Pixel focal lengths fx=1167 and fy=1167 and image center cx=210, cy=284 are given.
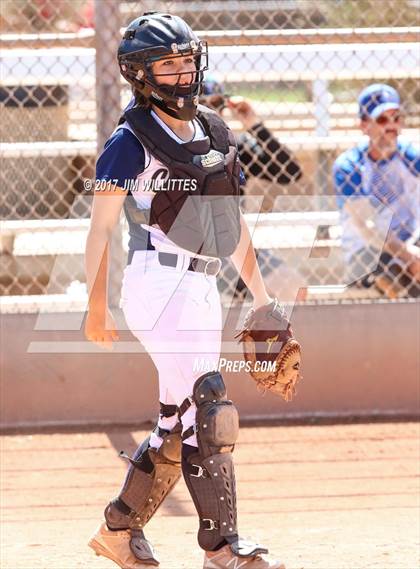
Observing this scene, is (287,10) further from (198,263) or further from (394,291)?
(198,263)

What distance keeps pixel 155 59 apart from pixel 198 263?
→ 0.69m

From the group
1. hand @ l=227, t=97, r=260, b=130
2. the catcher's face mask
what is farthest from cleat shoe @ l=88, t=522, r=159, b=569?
hand @ l=227, t=97, r=260, b=130

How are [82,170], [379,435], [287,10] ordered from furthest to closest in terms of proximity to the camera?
1. [287,10]
2. [82,170]
3. [379,435]

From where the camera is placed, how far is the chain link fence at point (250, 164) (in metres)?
6.93

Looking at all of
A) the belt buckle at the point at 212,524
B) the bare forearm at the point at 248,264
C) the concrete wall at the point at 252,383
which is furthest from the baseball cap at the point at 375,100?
the belt buckle at the point at 212,524

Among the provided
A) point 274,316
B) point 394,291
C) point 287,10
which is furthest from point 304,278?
point 274,316

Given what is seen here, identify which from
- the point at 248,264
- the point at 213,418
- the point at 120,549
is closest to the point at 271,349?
the point at 248,264

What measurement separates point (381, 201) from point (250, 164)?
83cm

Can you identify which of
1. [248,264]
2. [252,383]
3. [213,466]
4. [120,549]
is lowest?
[252,383]

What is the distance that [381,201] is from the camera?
7109 millimetres

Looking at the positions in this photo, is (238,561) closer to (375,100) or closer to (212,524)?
(212,524)

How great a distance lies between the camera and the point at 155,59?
3826 millimetres

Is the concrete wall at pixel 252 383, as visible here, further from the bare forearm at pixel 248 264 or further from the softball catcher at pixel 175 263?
the softball catcher at pixel 175 263

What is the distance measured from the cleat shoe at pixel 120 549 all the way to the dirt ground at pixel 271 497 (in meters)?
0.25
